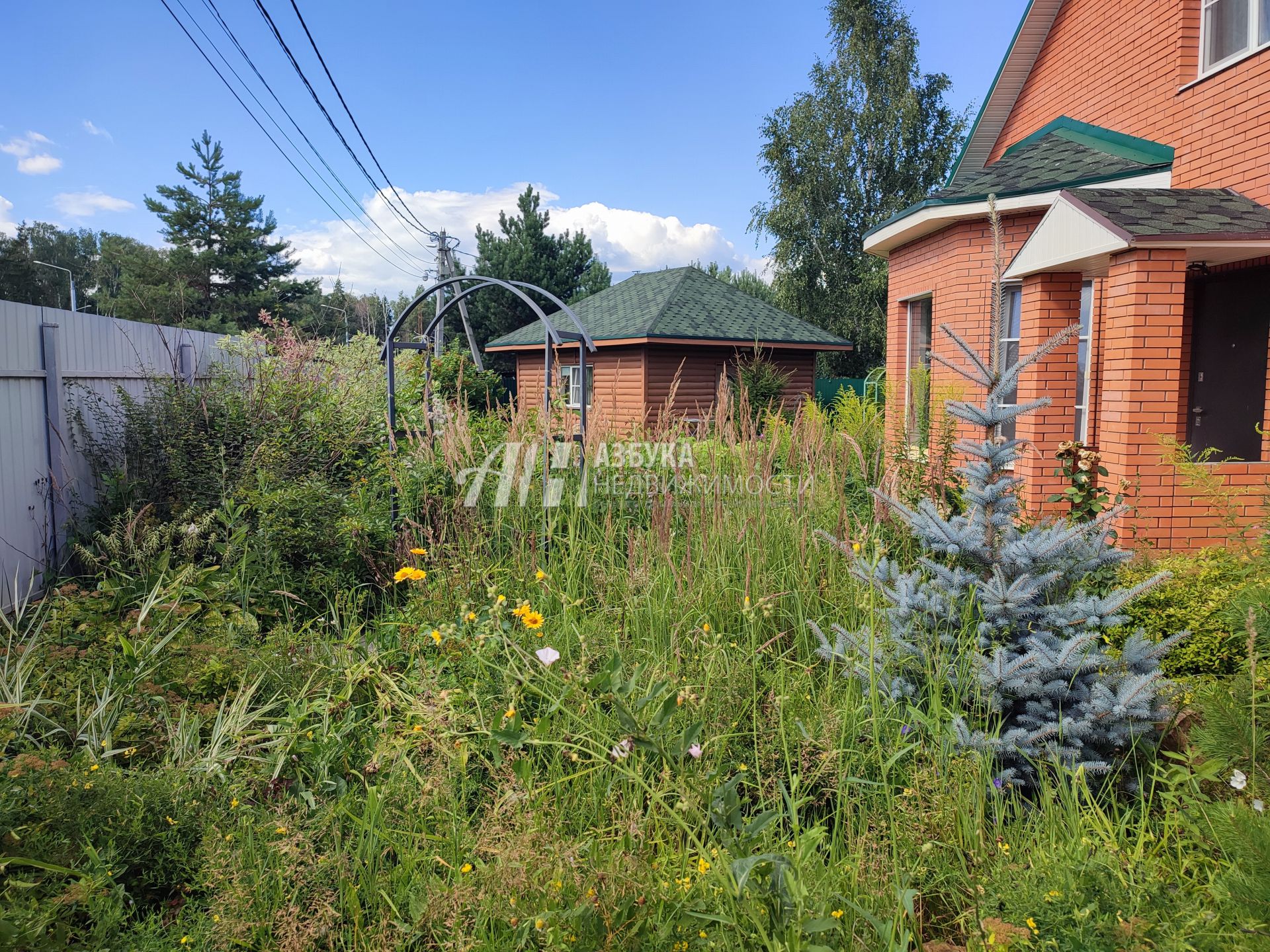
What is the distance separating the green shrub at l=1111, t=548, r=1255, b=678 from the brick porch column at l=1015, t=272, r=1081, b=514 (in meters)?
2.32

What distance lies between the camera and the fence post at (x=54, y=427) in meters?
5.25

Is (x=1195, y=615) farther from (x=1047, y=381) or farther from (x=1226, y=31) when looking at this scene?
(x=1226, y=31)

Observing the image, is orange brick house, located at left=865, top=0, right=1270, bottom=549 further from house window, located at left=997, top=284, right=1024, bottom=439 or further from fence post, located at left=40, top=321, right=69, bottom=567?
fence post, located at left=40, top=321, right=69, bottom=567

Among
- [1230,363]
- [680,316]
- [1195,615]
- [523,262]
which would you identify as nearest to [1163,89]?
[1230,363]

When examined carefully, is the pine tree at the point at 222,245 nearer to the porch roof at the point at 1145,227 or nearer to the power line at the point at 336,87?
the power line at the point at 336,87

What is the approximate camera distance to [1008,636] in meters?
2.75

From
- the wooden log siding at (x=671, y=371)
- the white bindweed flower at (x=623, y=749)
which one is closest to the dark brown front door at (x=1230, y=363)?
the white bindweed flower at (x=623, y=749)

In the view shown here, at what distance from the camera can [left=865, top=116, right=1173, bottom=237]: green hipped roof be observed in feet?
23.7

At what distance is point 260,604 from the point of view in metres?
4.14

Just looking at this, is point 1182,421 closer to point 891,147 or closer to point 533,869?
point 533,869

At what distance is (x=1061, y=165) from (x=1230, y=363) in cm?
266

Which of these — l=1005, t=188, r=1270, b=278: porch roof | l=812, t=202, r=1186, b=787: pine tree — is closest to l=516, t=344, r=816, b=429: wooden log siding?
l=1005, t=188, r=1270, b=278: porch roof

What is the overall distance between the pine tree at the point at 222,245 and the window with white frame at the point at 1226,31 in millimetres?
35782

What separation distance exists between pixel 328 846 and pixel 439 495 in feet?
7.87
